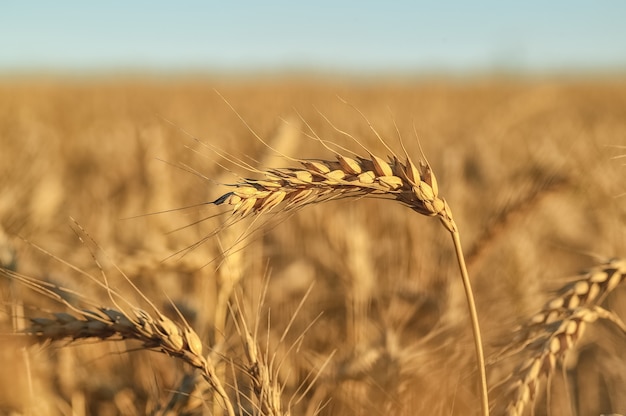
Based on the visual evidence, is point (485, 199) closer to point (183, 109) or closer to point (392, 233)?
point (392, 233)

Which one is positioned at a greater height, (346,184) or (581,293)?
(346,184)

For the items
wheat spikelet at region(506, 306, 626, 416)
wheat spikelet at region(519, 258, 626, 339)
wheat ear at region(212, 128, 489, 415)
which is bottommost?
wheat spikelet at region(506, 306, 626, 416)

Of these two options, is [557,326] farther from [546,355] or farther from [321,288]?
[321,288]

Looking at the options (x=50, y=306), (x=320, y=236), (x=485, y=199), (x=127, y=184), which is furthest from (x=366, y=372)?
(x=127, y=184)

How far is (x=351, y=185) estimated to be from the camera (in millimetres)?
871

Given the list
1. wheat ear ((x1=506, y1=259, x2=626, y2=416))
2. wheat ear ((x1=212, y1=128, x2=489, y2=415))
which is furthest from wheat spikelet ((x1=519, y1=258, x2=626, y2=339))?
wheat ear ((x1=212, y1=128, x2=489, y2=415))

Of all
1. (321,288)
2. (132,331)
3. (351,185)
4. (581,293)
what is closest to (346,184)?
(351,185)

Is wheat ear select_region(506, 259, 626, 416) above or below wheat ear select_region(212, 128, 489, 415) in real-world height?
below

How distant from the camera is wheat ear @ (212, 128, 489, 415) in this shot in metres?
0.83

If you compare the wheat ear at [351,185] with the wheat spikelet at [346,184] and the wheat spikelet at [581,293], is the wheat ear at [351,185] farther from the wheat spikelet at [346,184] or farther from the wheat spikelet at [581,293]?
the wheat spikelet at [581,293]

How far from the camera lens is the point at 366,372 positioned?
4.41 ft

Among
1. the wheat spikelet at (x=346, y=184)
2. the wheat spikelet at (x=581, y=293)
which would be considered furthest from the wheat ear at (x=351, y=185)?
the wheat spikelet at (x=581, y=293)

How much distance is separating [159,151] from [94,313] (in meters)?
1.99

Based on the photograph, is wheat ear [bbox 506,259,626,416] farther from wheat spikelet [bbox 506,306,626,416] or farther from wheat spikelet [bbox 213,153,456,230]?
wheat spikelet [bbox 213,153,456,230]
